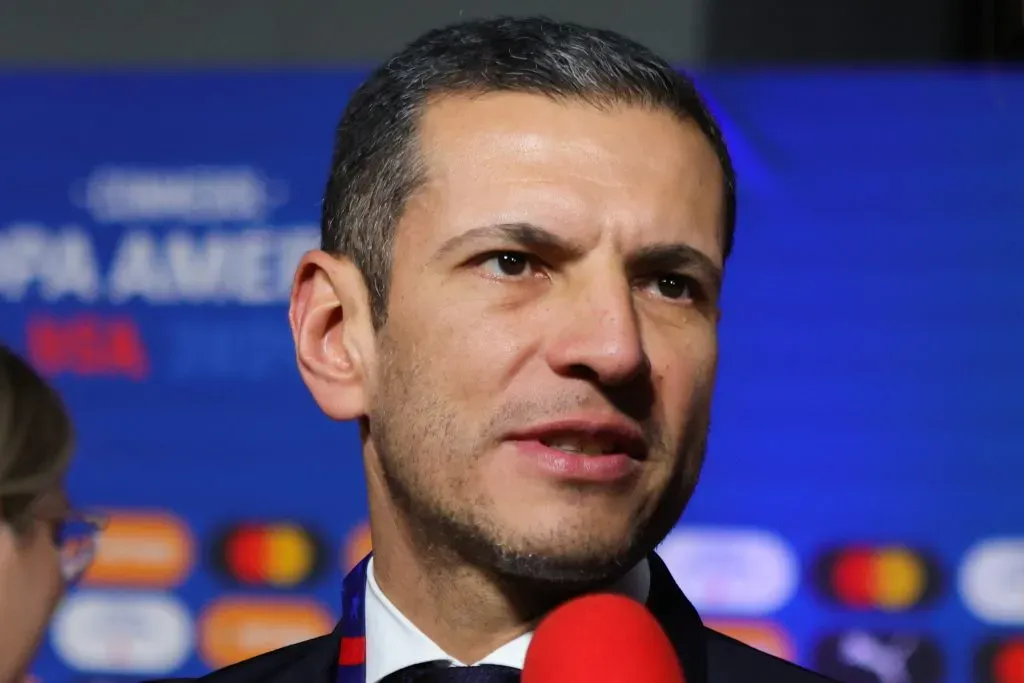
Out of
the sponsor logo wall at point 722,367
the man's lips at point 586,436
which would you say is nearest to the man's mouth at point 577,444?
the man's lips at point 586,436

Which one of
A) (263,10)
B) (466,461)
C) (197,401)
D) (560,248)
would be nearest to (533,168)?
(560,248)

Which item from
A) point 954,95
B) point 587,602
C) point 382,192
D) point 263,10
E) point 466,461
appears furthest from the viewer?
point 263,10

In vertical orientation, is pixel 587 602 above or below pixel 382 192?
below

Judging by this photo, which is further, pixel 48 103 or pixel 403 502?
pixel 48 103

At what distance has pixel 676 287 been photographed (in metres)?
1.22

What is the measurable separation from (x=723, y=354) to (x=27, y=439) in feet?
4.47

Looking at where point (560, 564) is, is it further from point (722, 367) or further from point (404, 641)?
point (722, 367)

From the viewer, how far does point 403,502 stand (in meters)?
1.24

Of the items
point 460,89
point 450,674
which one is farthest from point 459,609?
point 460,89

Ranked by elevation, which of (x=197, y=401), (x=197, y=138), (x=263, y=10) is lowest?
(x=197, y=401)

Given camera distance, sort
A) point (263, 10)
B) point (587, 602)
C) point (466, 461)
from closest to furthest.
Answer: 1. point (587, 602)
2. point (466, 461)
3. point (263, 10)

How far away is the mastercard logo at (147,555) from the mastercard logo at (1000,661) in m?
1.38

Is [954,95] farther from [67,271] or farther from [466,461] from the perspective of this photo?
[466,461]

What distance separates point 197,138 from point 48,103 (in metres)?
0.29
